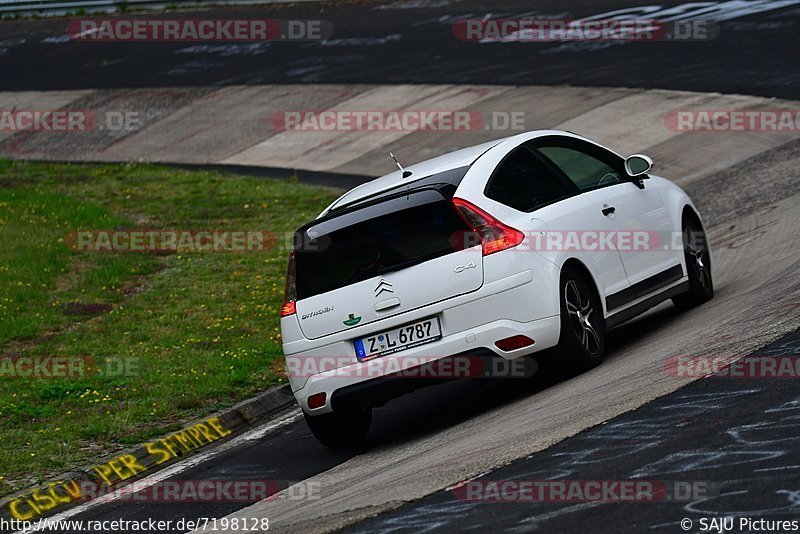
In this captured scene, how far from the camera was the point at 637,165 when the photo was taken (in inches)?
397

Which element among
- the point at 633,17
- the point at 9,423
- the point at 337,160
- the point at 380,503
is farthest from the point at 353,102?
the point at 380,503

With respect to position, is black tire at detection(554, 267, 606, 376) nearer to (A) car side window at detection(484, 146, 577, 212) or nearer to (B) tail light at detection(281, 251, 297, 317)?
(A) car side window at detection(484, 146, 577, 212)

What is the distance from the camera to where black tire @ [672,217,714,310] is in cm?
1064

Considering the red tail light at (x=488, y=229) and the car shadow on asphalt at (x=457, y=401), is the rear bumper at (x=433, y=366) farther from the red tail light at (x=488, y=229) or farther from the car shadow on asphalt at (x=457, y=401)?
the red tail light at (x=488, y=229)

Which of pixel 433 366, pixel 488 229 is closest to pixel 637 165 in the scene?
pixel 488 229

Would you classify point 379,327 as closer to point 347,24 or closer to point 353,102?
point 353,102

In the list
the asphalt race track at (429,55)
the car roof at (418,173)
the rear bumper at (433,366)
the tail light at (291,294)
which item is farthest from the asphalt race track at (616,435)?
the asphalt race track at (429,55)

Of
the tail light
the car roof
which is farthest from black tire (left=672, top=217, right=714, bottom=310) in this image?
the tail light

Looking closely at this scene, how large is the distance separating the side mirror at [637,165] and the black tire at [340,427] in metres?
2.67

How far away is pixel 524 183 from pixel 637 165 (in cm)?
128

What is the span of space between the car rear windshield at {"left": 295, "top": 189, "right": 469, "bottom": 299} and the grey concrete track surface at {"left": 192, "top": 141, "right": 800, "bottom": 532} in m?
1.13

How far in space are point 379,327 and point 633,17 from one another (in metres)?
18.3

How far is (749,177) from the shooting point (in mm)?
15820

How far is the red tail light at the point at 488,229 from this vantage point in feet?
28.0
